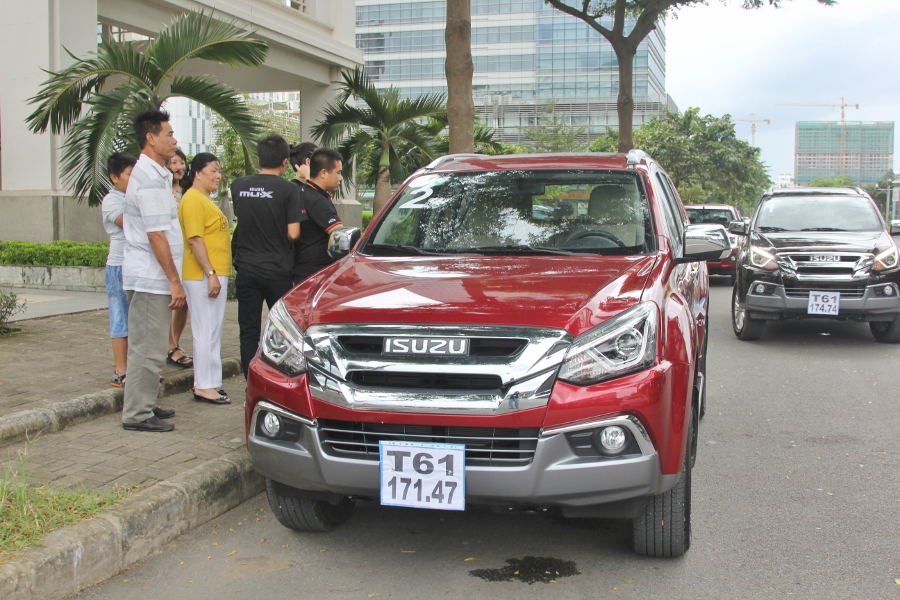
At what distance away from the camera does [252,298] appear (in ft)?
19.5

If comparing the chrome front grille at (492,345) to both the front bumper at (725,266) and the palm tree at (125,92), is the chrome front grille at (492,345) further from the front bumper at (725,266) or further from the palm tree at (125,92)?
the front bumper at (725,266)

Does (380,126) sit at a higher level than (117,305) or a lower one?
higher

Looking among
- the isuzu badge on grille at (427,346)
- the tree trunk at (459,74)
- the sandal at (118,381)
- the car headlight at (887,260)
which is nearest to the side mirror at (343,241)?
the isuzu badge on grille at (427,346)

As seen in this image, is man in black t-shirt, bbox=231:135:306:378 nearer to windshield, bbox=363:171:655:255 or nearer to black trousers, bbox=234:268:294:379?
black trousers, bbox=234:268:294:379

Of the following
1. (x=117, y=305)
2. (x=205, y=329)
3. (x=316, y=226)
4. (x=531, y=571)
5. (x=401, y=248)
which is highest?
(x=316, y=226)

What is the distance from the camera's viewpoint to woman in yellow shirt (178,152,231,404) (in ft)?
18.4

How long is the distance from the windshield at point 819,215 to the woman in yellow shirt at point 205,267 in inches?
277

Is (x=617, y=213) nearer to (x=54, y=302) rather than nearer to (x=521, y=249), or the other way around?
(x=521, y=249)

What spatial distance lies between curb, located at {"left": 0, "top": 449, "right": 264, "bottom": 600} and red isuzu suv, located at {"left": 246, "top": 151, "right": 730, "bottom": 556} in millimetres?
500

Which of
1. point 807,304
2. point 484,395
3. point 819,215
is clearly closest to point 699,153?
point 819,215

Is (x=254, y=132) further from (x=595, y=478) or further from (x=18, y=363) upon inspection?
(x=595, y=478)

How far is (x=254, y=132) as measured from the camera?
10148 mm

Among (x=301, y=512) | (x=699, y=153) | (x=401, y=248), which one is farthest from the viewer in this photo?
(x=699, y=153)

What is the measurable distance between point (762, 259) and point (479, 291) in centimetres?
693
